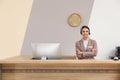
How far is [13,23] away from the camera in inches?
212

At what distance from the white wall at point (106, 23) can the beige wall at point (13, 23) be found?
1.56 metres

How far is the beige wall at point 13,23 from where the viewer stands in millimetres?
5379

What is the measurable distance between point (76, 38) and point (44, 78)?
2317 mm

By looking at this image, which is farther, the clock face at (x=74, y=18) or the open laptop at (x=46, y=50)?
the clock face at (x=74, y=18)

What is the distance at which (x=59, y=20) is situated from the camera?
533 centimetres

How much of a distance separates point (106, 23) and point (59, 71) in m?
2.55

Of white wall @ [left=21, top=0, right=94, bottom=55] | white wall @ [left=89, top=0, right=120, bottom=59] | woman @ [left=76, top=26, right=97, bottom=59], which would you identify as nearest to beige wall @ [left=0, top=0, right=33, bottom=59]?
white wall @ [left=21, top=0, right=94, bottom=55]

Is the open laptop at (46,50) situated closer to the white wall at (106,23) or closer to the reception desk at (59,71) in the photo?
the reception desk at (59,71)

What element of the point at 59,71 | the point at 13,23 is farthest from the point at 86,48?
the point at 13,23

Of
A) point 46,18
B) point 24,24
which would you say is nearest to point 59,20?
point 46,18

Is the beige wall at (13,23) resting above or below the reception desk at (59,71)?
above

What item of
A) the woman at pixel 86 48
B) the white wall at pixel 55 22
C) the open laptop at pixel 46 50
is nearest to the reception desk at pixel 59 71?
the open laptop at pixel 46 50

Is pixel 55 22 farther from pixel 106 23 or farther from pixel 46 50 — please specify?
pixel 46 50

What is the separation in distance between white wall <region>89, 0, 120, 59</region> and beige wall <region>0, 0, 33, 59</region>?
61.4 inches
